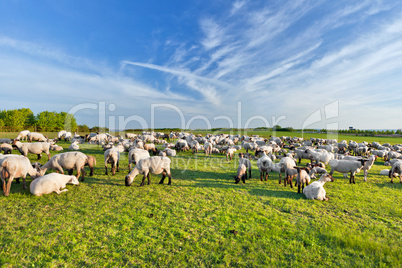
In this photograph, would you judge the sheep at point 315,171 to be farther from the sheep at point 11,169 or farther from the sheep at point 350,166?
the sheep at point 11,169

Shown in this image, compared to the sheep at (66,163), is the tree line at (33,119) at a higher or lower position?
higher

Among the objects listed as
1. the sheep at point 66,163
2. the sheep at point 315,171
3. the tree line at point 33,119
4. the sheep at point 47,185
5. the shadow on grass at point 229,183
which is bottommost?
the shadow on grass at point 229,183

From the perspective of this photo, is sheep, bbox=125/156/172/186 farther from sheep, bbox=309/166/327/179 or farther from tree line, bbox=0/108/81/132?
tree line, bbox=0/108/81/132

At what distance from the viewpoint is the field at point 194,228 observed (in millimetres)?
4391

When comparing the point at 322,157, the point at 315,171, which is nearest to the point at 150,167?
the point at 315,171

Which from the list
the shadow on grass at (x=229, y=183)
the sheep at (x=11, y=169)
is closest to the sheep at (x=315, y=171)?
the shadow on grass at (x=229, y=183)

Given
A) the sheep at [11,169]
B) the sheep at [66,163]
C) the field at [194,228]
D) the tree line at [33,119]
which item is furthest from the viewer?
the tree line at [33,119]

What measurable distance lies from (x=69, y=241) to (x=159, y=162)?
5606 mm

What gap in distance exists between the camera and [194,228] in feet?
18.8

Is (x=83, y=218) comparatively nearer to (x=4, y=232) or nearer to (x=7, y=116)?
(x=4, y=232)

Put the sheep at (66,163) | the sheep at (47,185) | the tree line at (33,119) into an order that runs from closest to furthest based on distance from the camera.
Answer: the sheep at (47,185) → the sheep at (66,163) → the tree line at (33,119)

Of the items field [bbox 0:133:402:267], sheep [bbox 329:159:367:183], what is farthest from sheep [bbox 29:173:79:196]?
sheep [bbox 329:159:367:183]

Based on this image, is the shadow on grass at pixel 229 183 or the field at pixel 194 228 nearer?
the field at pixel 194 228

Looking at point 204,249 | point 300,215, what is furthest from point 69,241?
point 300,215
